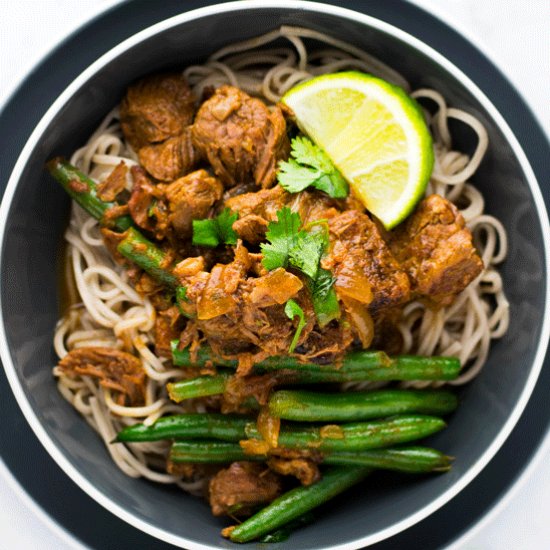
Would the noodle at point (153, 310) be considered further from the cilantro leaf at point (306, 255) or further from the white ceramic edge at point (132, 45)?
the cilantro leaf at point (306, 255)

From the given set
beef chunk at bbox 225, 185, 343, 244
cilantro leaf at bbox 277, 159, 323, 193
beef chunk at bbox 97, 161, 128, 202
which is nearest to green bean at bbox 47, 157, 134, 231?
beef chunk at bbox 97, 161, 128, 202

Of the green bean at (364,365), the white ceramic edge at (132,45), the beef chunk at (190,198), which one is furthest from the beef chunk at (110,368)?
the beef chunk at (190,198)

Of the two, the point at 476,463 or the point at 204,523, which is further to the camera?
the point at 204,523

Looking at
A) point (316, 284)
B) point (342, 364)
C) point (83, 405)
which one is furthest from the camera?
point (83, 405)

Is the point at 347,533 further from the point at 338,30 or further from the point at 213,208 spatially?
the point at 338,30

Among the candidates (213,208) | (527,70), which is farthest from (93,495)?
(527,70)

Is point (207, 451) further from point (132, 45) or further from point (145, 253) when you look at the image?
point (132, 45)

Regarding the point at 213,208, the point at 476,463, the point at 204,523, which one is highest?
the point at 213,208
